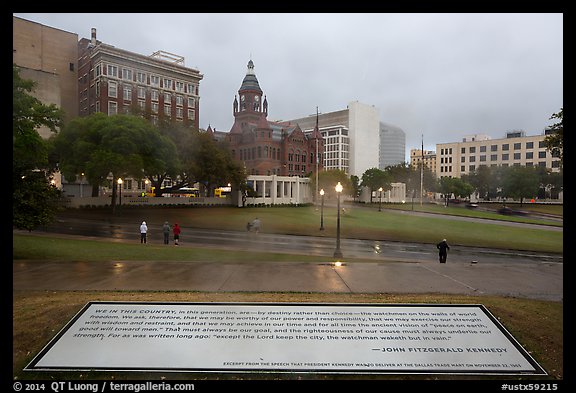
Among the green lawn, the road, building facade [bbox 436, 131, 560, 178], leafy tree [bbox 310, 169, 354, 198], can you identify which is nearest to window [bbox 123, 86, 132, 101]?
the green lawn

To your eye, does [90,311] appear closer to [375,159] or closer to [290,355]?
[290,355]

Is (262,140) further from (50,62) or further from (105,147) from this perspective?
(50,62)

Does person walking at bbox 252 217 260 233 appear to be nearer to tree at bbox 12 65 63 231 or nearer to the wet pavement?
the wet pavement

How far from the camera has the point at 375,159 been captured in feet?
127

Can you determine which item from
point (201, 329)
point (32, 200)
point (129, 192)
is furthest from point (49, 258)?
point (201, 329)

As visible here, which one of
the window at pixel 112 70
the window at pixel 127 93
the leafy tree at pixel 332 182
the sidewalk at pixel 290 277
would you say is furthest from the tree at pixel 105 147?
the leafy tree at pixel 332 182

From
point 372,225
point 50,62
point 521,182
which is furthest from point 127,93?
point 521,182

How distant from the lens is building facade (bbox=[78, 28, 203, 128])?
21594 mm

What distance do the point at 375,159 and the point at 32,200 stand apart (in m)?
33.4

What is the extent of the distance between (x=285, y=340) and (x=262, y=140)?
923 inches

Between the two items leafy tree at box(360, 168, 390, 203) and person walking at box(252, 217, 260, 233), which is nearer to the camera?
person walking at box(252, 217, 260, 233)

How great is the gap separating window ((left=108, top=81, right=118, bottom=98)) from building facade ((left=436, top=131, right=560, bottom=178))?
2944cm
